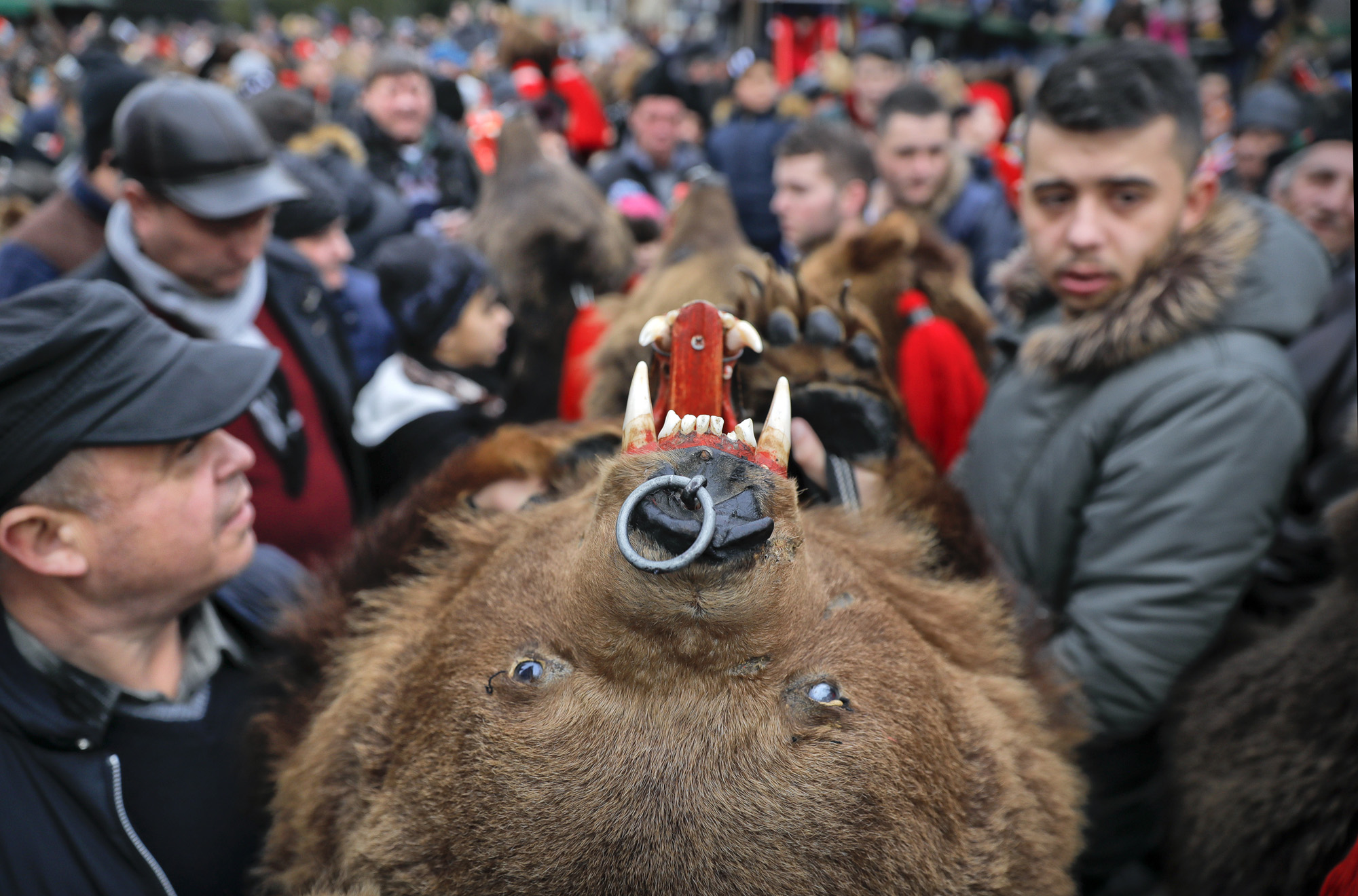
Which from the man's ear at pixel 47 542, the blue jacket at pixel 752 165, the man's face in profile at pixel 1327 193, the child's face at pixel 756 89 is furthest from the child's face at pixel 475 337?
the child's face at pixel 756 89

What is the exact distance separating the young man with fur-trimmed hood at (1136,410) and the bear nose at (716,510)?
93cm

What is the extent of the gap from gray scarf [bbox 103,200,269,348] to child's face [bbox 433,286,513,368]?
968 millimetres

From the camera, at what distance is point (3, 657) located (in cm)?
149

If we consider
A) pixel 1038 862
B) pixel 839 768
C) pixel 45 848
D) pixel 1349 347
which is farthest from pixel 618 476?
pixel 1349 347

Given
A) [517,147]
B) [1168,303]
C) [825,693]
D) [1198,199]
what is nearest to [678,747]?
[825,693]

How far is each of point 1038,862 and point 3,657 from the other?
1682mm

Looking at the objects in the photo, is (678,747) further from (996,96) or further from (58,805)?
(996,96)

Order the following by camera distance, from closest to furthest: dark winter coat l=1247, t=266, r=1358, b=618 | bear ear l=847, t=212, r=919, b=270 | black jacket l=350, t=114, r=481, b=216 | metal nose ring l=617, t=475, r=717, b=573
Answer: metal nose ring l=617, t=475, r=717, b=573 < dark winter coat l=1247, t=266, r=1358, b=618 < bear ear l=847, t=212, r=919, b=270 < black jacket l=350, t=114, r=481, b=216

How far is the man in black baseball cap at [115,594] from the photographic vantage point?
1437mm

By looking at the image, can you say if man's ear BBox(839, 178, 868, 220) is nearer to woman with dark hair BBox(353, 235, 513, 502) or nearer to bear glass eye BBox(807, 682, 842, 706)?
woman with dark hair BBox(353, 235, 513, 502)

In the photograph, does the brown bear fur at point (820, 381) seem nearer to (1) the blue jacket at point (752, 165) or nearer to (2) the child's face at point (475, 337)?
(2) the child's face at point (475, 337)

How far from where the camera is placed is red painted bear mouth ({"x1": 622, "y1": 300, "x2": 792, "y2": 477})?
111cm

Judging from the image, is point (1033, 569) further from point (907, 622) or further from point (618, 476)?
point (618, 476)

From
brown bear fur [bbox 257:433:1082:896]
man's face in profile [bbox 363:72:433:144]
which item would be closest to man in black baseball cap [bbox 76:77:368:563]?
brown bear fur [bbox 257:433:1082:896]
